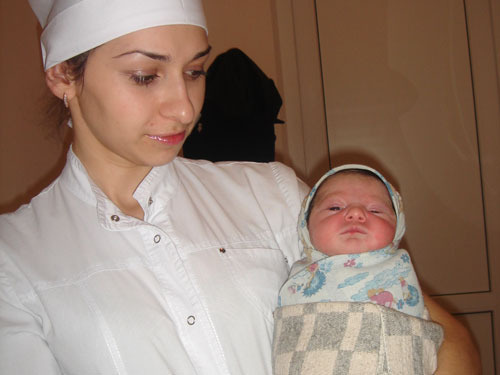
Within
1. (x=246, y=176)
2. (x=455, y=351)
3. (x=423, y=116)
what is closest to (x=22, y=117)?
(x=246, y=176)

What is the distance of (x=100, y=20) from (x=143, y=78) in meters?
0.16

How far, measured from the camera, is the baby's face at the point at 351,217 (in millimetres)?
1292

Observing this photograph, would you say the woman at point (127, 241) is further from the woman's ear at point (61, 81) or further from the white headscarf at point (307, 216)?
the white headscarf at point (307, 216)

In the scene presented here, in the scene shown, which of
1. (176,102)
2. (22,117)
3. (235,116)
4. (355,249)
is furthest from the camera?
(22,117)

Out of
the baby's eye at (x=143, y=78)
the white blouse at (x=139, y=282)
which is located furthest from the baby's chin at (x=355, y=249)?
the baby's eye at (x=143, y=78)

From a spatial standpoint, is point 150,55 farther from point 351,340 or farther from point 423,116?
point 423,116

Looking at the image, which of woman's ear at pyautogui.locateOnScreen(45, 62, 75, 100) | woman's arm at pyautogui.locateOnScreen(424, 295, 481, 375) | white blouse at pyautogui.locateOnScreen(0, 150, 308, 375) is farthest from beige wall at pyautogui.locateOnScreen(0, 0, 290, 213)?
woman's arm at pyautogui.locateOnScreen(424, 295, 481, 375)

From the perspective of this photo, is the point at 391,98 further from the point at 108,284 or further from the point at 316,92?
the point at 108,284

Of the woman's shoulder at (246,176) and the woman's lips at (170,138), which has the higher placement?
the woman's lips at (170,138)

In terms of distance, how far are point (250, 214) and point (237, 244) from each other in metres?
0.11

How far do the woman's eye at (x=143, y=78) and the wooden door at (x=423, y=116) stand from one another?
78.6 inches

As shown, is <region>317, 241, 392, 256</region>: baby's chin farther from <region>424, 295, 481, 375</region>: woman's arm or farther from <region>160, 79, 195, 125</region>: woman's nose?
<region>160, 79, 195, 125</region>: woman's nose

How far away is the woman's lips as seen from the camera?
1059 mm

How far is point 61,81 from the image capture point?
111cm
